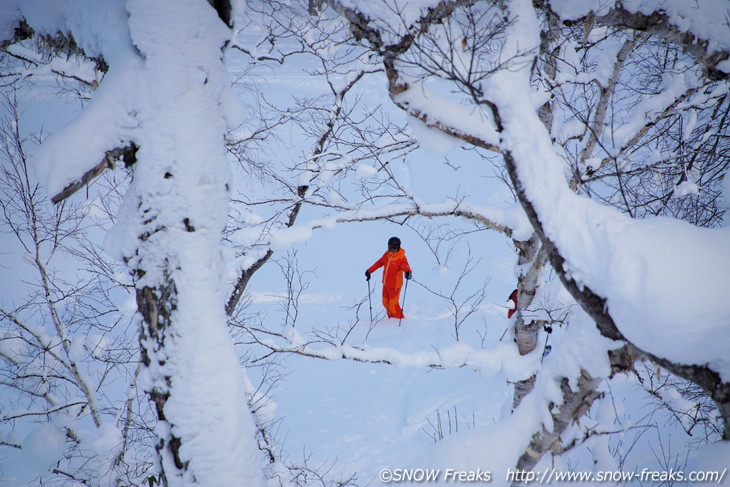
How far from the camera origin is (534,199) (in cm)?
200

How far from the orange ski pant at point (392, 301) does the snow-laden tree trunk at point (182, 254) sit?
5.03m

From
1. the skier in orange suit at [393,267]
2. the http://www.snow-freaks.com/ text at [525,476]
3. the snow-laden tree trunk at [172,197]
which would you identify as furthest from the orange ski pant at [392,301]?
the snow-laden tree trunk at [172,197]

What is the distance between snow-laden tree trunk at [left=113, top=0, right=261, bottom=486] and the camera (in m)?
2.17

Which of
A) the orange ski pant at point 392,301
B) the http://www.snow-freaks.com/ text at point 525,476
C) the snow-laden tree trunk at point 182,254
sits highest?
the orange ski pant at point 392,301

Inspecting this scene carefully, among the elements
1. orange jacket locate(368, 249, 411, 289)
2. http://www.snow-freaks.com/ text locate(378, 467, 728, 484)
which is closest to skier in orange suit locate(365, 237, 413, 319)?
orange jacket locate(368, 249, 411, 289)

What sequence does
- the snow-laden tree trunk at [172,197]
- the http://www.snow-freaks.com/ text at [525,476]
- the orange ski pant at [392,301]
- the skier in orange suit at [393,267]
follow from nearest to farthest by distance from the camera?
1. the snow-laden tree trunk at [172,197]
2. the http://www.snow-freaks.com/ text at [525,476]
3. the skier in orange suit at [393,267]
4. the orange ski pant at [392,301]

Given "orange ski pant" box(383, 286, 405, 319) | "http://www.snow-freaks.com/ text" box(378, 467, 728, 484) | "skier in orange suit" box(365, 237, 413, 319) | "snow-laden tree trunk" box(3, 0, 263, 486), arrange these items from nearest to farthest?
"snow-laden tree trunk" box(3, 0, 263, 486) → "http://www.snow-freaks.com/ text" box(378, 467, 728, 484) → "skier in orange suit" box(365, 237, 413, 319) → "orange ski pant" box(383, 286, 405, 319)

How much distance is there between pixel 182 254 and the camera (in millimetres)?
2244

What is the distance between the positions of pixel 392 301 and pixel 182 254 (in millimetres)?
5431

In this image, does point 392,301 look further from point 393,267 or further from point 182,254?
point 182,254

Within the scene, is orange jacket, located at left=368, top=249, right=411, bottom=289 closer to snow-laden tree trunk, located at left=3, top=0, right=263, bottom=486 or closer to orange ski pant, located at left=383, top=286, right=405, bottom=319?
orange ski pant, located at left=383, top=286, right=405, bottom=319

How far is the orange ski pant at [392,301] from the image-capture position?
7230 millimetres

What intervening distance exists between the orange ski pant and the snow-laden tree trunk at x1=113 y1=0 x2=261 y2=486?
5.03 m

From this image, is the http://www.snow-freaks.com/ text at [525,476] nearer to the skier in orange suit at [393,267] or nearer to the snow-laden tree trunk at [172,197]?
the snow-laden tree trunk at [172,197]
